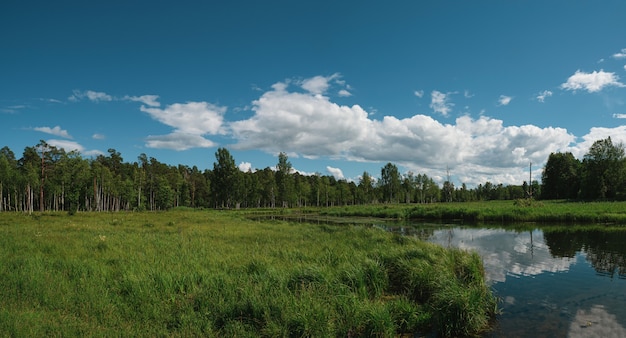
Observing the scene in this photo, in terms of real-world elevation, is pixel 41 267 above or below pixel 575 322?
above

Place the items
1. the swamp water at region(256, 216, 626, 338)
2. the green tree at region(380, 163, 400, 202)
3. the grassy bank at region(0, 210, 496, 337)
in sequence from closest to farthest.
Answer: the grassy bank at region(0, 210, 496, 337), the swamp water at region(256, 216, 626, 338), the green tree at region(380, 163, 400, 202)

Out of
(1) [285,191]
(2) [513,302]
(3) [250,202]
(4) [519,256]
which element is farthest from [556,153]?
(2) [513,302]

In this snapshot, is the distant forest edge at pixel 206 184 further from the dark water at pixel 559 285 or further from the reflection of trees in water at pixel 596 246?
the dark water at pixel 559 285

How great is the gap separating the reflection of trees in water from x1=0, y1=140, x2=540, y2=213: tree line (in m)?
60.8

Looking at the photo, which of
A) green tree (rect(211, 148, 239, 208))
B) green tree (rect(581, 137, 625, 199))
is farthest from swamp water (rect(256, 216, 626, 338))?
green tree (rect(211, 148, 239, 208))

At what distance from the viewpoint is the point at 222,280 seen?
38.0 ft

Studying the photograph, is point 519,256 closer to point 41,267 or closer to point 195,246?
point 195,246

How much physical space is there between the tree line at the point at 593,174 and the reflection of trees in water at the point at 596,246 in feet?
202

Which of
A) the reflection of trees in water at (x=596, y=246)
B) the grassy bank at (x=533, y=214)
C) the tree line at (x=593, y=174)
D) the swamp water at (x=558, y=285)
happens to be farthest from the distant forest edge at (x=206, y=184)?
the swamp water at (x=558, y=285)

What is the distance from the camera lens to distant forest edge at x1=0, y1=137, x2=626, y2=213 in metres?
76.8

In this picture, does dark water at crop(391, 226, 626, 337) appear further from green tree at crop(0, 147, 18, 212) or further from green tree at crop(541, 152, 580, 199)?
green tree at crop(541, 152, 580, 199)

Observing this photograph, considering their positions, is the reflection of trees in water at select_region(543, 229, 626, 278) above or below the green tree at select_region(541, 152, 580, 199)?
below

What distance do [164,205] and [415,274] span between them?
10042 cm

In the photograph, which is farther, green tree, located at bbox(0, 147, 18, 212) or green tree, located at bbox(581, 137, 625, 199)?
green tree, located at bbox(581, 137, 625, 199)
